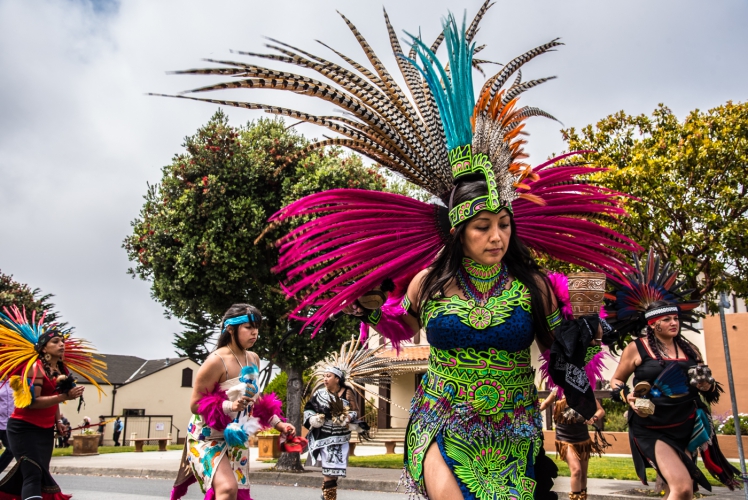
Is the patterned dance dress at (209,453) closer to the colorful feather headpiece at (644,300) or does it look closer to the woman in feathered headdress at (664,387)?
the woman in feathered headdress at (664,387)

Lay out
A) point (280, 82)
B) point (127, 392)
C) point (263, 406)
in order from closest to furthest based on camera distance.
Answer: point (280, 82)
point (263, 406)
point (127, 392)

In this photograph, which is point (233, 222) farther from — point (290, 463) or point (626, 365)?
point (626, 365)

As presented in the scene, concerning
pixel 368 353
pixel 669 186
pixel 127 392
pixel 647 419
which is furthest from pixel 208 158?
pixel 127 392

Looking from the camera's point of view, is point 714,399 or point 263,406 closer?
point 263,406

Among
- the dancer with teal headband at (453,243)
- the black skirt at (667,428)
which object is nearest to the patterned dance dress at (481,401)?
the dancer with teal headband at (453,243)

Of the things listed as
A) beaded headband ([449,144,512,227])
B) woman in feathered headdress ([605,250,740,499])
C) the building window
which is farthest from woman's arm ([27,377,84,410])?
the building window

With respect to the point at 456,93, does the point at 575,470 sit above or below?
below

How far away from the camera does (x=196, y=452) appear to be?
5.21 metres

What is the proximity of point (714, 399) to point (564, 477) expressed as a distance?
6833 millimetres

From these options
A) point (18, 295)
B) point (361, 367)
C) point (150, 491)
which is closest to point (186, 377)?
point (18, 295)

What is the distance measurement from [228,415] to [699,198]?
991cm

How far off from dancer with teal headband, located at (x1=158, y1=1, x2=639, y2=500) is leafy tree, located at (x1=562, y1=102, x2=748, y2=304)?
816 cm

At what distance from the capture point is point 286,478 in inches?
583

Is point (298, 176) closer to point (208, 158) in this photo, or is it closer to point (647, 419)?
point (208, 158)
